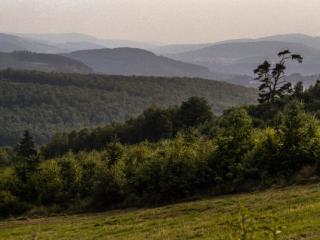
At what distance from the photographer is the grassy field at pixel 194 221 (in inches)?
808

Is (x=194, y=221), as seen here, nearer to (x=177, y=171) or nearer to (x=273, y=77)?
(x=177, y=171)

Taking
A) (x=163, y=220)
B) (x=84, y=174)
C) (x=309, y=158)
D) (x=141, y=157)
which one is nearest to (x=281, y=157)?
(x=309, y=158)

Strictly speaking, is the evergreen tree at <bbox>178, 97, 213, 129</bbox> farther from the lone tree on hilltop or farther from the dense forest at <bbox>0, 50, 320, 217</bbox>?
the dense forest at <bbox>0, 50, 320, 217</bbox>

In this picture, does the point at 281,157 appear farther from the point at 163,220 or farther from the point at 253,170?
the point at 163,220

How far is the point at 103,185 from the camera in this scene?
39438 mm

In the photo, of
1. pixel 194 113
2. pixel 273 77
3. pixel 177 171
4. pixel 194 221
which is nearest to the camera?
pixel 194 221

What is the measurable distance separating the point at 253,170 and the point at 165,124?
7020 centimetres

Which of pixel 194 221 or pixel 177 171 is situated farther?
pixel 177 171

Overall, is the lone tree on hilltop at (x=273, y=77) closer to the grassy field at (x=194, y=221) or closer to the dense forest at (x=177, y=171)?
the dense forest at (x=177, y=171)

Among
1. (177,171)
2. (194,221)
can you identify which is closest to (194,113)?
(177,171)

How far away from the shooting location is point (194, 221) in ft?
82.5

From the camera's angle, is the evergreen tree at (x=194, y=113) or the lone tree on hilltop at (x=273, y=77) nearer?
→ the lone tree on hilltop at (x=273, y=77)

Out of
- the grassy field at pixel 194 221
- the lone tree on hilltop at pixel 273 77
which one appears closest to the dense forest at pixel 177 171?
the grassy field at pixel 194 221

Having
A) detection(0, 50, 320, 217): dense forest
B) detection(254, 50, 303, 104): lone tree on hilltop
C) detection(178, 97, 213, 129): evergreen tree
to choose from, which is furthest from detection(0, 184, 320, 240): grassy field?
detection(178, 97, 213, 129): evergreen tree
